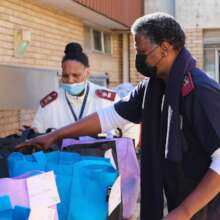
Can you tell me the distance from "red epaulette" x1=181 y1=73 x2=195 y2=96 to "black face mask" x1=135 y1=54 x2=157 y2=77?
0.16 m

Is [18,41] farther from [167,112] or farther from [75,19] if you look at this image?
A: [167,112]

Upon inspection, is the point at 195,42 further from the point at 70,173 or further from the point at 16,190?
the point at 16,190

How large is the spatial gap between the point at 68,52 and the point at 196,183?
1718 millimetres

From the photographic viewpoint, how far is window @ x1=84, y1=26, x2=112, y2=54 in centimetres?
866

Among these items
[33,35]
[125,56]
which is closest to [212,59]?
[125,56]

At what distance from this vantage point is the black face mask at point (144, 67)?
8.21ft

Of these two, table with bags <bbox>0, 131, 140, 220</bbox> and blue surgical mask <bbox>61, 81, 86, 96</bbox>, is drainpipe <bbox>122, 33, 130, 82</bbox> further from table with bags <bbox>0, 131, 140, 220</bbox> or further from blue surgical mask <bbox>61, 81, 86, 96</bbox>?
table with bags <bbox>0, 131, 140, 220</bbox>

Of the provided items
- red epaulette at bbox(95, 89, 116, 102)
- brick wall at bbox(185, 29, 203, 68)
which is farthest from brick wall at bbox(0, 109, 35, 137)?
brick wall at bbox(185, 29, 203, 68)

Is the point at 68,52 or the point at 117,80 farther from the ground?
the point at 68,52

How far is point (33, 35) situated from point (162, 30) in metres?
3.90

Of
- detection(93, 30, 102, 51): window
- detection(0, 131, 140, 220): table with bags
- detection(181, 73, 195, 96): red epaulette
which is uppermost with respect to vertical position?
detection(93, 30, 102, 51): window

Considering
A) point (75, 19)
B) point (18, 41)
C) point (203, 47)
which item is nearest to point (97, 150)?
point (18, 41)

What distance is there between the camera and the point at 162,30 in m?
2.47

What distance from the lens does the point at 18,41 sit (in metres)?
5.73
